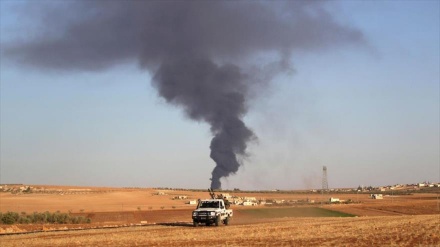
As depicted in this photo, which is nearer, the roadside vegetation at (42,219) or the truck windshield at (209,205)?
the truck windshield at (209,205)

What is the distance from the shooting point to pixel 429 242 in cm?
2562

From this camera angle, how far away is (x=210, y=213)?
4478 centimetres

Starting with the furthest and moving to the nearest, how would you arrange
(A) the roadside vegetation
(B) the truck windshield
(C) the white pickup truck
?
Answer: (A) the roadside vegetation, (B) the truck windshield, (C) the white pickup truck

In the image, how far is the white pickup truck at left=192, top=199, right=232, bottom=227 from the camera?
44.8 m

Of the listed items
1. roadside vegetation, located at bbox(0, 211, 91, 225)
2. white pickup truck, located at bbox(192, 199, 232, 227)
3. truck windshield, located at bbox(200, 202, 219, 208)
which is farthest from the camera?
roadside vegetation, located at bbox(0, 211, 91, 225)

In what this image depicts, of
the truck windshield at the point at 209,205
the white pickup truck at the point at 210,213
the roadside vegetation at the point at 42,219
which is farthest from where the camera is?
the roadside vegetation at the point at 42,219

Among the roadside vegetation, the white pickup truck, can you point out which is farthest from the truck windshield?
the roadside vegetation

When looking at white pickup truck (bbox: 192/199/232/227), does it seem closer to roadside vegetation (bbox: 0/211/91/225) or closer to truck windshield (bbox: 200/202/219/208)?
truck windshield (bbox: 200/202/219/208)

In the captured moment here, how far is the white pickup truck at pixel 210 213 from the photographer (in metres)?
44.8

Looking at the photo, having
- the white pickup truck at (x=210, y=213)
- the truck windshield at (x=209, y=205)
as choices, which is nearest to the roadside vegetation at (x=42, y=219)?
the truck windshield at (x=209, y=205)

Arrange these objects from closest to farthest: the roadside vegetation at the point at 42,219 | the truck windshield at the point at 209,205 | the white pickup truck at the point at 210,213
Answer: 1. the white pickup truck at the point at 210,213
2. the truck windshield at the point at 209,205
3. the roadside vegetation at the point at 42,219

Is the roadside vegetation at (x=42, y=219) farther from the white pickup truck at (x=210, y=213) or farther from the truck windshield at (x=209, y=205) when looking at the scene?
the white pickup truck at (x=210, y=213)

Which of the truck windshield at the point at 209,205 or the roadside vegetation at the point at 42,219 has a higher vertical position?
the truck windshield at the point at 209,205

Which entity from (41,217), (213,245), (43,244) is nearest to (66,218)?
(41,217)
